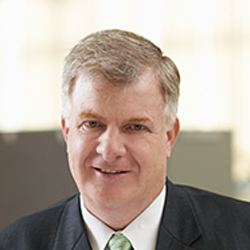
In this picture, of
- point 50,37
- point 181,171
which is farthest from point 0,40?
point 181,171

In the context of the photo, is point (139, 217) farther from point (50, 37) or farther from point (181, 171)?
point (50, 37)

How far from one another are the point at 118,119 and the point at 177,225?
389 mm

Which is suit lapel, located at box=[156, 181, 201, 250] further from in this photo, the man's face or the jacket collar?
the man's face

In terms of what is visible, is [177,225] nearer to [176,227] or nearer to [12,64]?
[176,227]

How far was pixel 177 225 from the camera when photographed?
1.36m

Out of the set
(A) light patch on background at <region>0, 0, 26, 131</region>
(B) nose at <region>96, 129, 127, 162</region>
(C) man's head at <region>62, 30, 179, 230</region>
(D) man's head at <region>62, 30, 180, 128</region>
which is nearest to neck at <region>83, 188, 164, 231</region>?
(C) man's head at <region>62, 30, 179, 230</region>

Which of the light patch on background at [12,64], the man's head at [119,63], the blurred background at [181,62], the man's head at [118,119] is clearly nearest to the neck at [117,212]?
the man's head at [118,119]

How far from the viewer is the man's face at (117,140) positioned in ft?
4.01

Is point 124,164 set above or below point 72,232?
above

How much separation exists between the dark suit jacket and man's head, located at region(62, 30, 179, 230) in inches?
4.3

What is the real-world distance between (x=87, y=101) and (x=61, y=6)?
483 cm

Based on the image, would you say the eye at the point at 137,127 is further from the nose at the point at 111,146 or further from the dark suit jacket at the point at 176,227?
the dark suit jacket at the point at 176,227

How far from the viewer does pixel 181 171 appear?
10.9 ft

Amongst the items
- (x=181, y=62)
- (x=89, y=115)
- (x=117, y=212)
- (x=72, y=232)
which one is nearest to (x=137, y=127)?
(x=89, y=115)
